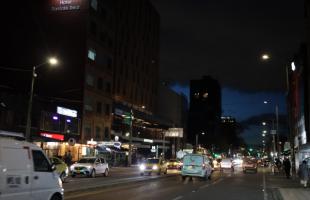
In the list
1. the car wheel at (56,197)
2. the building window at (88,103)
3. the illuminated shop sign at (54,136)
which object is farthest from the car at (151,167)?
the car wheel at (56,197)

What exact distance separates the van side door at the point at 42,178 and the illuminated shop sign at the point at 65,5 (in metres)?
57.8

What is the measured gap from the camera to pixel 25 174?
1193 cm

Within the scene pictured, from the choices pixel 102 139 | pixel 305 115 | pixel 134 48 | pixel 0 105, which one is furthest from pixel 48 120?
pixel 134 48

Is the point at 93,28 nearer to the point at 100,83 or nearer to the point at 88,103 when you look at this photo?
the point at 100,83

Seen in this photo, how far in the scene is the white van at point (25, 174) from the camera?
37.0ft

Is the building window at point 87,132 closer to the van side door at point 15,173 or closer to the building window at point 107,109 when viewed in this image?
the building window at point 107,109

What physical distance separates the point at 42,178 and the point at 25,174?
0.72 m

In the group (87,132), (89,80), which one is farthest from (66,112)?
(89,80)

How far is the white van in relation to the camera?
1129 cm

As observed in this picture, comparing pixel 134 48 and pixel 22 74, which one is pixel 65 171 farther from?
pixel 134 48

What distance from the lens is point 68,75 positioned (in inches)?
2667

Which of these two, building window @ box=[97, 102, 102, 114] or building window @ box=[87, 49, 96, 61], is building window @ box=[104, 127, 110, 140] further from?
building window @ box=[87, 49, 96, 61]

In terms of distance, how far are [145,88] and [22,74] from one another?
34.9 meters

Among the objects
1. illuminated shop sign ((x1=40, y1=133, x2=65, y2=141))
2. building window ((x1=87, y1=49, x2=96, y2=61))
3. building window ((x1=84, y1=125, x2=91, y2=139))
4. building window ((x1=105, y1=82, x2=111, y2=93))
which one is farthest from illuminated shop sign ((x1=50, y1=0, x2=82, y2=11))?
illuminated shop sign ((x1=40, y1=133, x2=65, y2=141))
